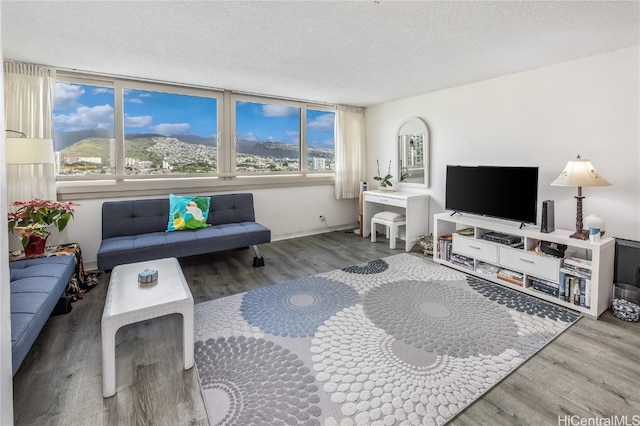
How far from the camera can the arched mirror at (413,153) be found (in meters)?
4.61

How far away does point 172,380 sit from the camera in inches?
73.3

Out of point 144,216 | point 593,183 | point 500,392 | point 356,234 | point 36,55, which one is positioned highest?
point 36,55

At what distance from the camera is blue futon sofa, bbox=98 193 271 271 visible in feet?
10.4

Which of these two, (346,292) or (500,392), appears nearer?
(500,392)

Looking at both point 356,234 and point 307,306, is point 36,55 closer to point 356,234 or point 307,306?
point 307,306

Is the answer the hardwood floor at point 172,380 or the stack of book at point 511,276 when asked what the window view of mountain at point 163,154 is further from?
the stack of book at point 511,276

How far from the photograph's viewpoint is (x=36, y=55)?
3025mm

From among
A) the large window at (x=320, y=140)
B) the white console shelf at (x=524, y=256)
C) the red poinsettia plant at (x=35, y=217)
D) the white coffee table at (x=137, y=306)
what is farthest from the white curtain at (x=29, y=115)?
the white console shelf at (x=524, y=256)

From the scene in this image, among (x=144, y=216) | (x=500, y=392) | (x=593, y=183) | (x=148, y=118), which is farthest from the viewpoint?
(x=148, y=118)

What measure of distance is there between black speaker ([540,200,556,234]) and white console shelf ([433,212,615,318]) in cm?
6

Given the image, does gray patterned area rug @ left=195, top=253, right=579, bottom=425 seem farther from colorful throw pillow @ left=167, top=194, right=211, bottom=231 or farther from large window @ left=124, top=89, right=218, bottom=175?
large window @ left=124, top=89, right=218, bottom=175

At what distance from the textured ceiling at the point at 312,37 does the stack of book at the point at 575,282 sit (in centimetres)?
→ 176

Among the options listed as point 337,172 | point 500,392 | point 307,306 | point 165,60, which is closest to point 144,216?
point 165,60

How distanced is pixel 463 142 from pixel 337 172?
6.59ft
